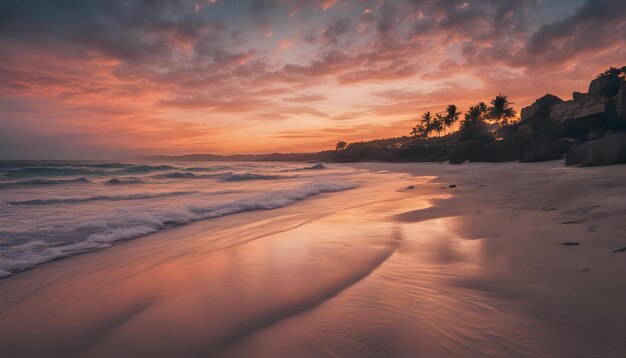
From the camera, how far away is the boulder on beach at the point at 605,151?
13984mm

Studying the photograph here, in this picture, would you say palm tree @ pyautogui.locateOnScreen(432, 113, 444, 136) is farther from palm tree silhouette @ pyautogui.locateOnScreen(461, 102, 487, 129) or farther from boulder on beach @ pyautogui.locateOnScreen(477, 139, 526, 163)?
boulder on beach @ pyautogui.locateOnScreen(477, 139, 526, 163)

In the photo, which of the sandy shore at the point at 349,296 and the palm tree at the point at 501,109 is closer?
the sandy shore at the point at 349,296

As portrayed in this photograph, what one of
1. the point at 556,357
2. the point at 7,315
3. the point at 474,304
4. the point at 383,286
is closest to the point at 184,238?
the point at 7,315

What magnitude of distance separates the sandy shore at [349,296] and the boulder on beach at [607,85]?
33911 mm

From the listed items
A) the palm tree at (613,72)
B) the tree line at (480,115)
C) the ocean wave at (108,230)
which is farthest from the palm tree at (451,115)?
the ocean wave at (108,230)

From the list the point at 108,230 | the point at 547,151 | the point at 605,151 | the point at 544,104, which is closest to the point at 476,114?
the point at 544,104

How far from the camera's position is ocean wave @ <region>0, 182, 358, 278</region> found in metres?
4.96

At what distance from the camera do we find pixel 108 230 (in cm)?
687

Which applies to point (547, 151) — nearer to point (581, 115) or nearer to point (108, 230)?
point (581, 115)

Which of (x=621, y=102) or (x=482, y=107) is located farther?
(x=482, y=107)

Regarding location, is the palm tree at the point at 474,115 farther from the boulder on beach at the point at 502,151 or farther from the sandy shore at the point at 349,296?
the sandy shore at the point at 349,296

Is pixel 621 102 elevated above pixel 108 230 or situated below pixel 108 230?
above

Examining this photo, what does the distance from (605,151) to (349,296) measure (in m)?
18.4

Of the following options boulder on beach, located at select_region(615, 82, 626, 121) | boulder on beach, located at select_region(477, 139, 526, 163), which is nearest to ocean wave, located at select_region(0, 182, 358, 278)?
boulder on beach, located at select_region(477, 139, 526, 163)
